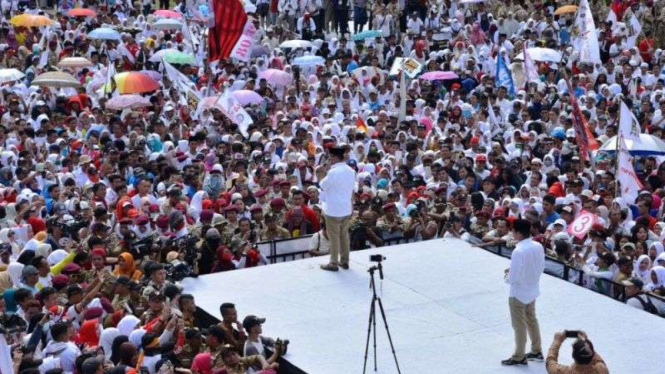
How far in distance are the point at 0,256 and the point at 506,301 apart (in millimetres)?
4828

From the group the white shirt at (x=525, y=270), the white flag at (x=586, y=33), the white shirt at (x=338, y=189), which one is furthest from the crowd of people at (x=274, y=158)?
the white shirt at (x=525, y=270)

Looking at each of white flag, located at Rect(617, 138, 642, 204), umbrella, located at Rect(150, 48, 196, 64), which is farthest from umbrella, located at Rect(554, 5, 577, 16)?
white flag, located at Rect(617, 138, 642, 204)

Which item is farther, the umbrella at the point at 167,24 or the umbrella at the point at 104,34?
the umbrella at the point at 167,24

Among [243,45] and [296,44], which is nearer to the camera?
[243,45]

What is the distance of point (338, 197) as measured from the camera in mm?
12062

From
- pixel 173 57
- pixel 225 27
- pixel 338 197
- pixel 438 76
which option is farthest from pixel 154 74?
pixel 338 197

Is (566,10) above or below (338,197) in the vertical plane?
above

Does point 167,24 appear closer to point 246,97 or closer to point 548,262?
point 246,97

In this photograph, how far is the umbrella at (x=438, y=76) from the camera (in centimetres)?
2250

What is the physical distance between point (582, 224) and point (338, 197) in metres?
2.89

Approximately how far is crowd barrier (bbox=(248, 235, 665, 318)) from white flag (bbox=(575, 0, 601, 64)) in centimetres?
752

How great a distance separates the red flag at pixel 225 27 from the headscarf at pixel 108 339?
7.85 meters

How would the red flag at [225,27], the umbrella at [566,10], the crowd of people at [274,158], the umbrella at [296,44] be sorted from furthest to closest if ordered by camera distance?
the umbrella at [566,10], the umbrella at [296,44], the red flag at [225,27], the crowd of people at [274,158]

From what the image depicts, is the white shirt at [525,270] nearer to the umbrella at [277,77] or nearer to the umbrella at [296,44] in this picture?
the umbrella at [277,77]
